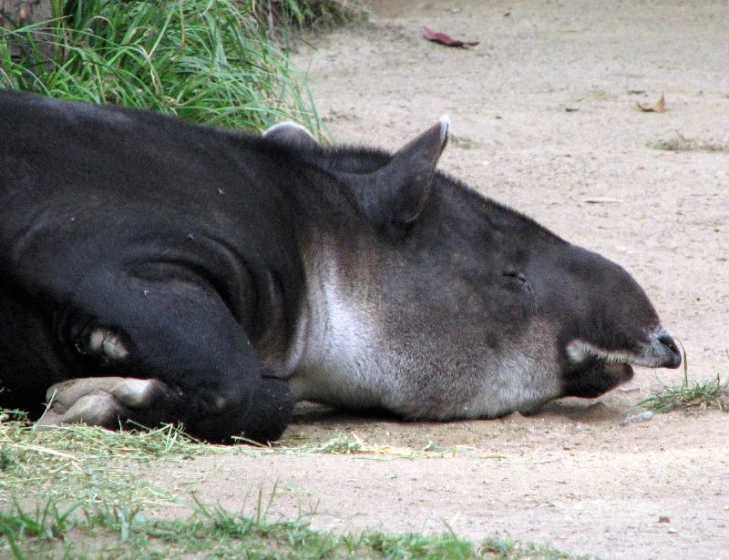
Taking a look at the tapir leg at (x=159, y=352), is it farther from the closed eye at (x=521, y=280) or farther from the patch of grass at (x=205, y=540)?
the closed eye at (x=521, y=280)

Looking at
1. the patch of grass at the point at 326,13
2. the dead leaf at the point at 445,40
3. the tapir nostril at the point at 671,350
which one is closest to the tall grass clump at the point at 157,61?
the tapir nostril at the point at 671,350

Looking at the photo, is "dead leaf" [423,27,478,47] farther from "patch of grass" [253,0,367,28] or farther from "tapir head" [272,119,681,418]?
"tapir head" [272,119,681,418]

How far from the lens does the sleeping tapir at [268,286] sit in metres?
3.99

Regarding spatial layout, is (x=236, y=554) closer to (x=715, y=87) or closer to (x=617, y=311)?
(x=617, y=311)

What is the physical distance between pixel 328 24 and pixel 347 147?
6618mm

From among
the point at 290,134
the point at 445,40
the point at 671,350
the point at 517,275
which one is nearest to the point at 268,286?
the point at 517,275

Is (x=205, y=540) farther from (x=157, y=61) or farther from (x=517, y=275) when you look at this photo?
(x=157, y=61)

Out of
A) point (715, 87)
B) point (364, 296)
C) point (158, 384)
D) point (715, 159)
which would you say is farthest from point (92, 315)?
point (715, 87)

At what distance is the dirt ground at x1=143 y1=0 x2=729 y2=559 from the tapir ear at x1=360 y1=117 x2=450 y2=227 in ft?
2.48

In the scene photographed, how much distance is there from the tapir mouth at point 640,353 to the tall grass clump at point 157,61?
8.96 ft

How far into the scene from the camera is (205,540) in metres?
2.84

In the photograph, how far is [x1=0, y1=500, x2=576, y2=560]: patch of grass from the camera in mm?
2744

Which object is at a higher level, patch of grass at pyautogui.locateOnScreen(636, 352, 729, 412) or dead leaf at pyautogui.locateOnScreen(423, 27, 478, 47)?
patch of grass at pyautogui.locateOnScreen(636, 352, 729, 412)

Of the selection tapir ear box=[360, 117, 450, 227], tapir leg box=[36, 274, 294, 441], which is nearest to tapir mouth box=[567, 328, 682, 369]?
tapir ear box=[360, 117, 450, 227]
